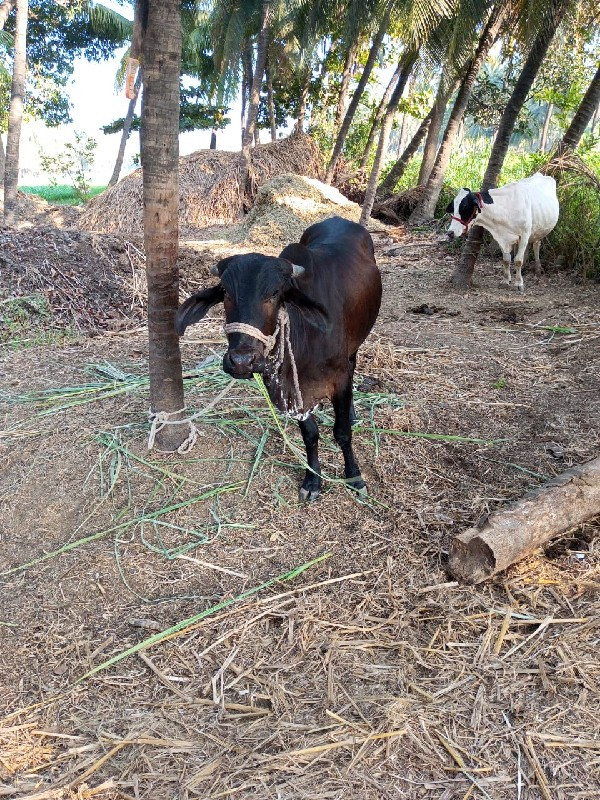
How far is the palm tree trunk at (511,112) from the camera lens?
305 inches

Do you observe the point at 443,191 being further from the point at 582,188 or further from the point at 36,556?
the point at 36,556

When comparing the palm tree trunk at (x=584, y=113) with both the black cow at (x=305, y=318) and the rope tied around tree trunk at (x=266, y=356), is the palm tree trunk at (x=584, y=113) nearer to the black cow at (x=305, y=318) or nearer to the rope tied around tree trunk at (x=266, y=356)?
the black cow at (x=305, y=318)

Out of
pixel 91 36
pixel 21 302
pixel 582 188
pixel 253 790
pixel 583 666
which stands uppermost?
pixel 91 36

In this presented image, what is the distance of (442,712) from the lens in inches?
91.1

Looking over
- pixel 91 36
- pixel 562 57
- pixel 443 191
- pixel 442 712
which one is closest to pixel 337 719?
pixel 442 712

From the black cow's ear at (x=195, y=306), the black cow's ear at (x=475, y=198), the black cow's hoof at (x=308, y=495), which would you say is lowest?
the black cow's hoof at (x=308, y=495)

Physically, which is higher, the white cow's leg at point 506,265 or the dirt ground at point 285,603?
the white cow's leg at point 506,265

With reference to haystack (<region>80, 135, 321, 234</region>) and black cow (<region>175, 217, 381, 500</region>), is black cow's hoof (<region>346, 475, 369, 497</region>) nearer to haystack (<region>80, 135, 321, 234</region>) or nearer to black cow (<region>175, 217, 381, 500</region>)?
black cow (<region>175, 217, 381, 500</region>)

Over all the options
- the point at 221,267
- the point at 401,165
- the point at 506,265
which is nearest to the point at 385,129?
the point at 401,165

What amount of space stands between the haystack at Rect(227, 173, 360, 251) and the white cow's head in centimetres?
486

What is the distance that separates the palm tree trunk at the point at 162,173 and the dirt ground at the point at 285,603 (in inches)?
30.7

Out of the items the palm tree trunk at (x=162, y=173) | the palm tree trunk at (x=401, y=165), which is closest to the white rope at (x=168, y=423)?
the palm tree trunk at (x=162, y=173)

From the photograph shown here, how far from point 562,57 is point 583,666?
17.3 meters

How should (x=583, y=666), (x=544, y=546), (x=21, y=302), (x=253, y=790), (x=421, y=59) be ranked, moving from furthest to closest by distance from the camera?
(x=421, y=59)
(x=21, y=302)
(x=544, y=546)
(x=583, y=666)
(x=253, y=790)
